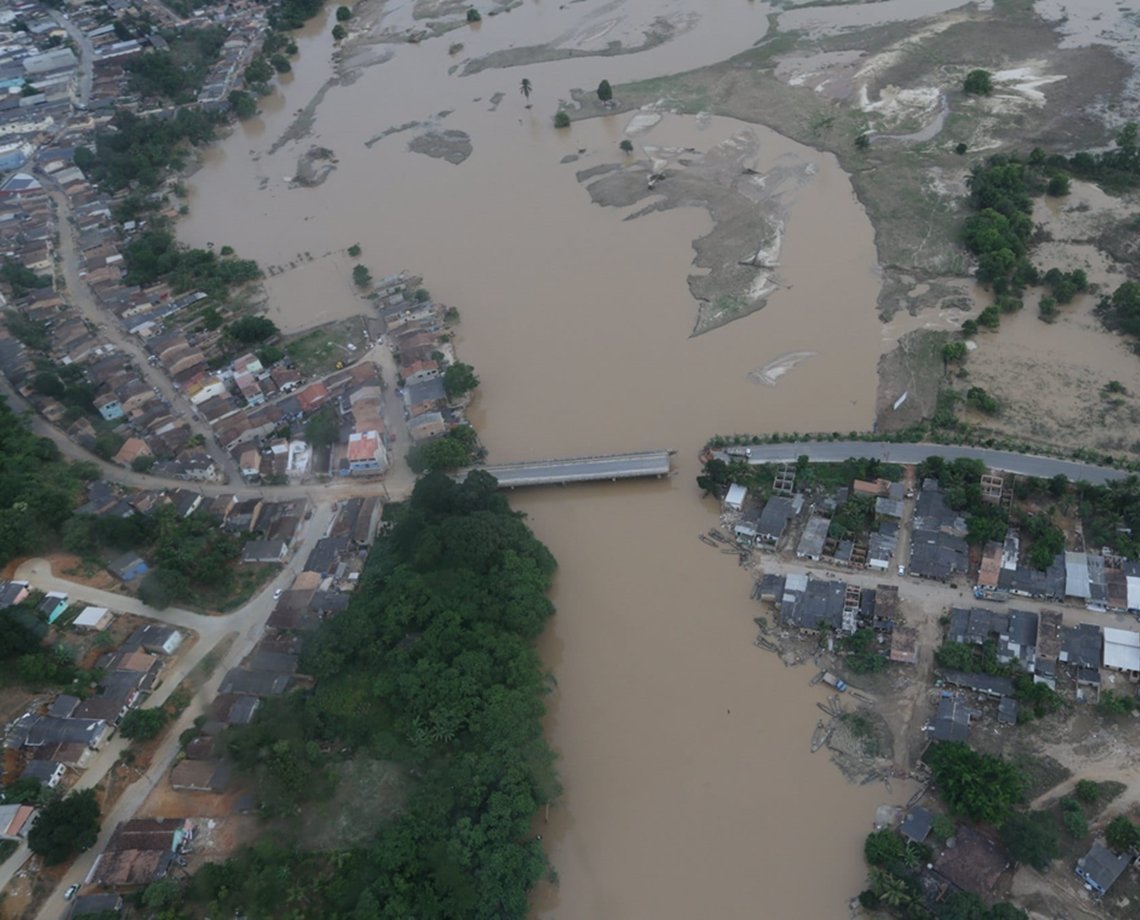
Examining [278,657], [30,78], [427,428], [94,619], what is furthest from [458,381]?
[30,78]

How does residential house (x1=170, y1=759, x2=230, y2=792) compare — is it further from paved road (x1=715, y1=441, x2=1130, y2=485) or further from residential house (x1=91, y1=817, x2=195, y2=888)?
paved road (x1=715, y1=441, x2=1130, y2=485)

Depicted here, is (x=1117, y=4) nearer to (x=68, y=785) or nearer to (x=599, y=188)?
(x=599, y=188)

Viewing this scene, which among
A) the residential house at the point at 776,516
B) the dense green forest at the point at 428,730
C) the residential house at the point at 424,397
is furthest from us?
the residential house at the point at 424,397

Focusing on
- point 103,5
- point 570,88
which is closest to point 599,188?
point 570,88

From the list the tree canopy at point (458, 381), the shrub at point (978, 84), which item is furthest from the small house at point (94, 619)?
the shrub at point (978, 84)

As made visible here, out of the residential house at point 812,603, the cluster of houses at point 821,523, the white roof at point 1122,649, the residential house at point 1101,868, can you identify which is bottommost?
the residential house at point 1101,868

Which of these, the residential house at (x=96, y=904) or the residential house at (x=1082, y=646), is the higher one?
the residential house at (x=96, y=904)

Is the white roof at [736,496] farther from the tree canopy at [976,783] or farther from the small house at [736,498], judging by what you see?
the tree canopy at [976,783]
